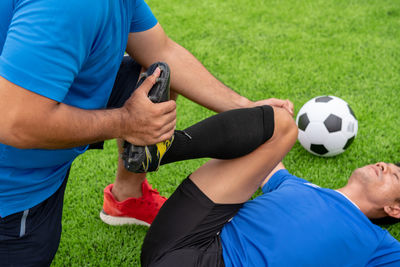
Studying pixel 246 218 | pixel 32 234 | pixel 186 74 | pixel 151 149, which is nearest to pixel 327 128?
pixel 246 218

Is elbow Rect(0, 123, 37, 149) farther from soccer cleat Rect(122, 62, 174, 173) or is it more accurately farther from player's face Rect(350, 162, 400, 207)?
player's face Rect(350, 162, 400, 207)

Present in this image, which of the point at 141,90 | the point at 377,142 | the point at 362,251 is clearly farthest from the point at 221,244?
the point at 377,142

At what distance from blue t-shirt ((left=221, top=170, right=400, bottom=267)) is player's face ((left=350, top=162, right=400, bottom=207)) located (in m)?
0.26

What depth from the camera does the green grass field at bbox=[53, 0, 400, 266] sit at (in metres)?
2.39

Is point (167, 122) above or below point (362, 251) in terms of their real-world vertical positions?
above

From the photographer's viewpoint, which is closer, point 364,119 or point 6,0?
point 6,0

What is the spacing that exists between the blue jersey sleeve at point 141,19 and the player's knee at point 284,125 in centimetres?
71

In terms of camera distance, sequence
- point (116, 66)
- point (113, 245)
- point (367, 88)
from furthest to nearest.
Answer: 1. point (367, 88)
2. point (113, 245)
3. point (116, 66)

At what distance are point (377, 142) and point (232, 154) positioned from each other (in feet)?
5.56

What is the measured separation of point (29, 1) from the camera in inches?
42.0

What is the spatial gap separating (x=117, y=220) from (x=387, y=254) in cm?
147

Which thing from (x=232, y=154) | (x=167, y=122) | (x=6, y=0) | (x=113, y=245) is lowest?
(x=113, y=245)

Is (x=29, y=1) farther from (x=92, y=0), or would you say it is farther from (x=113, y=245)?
(x=113, y=245)

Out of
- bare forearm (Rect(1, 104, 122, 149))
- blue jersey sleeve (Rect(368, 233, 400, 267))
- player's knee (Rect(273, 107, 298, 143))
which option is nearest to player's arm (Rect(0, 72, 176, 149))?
bare forearm (Rect(1, 104, 122, 149))
